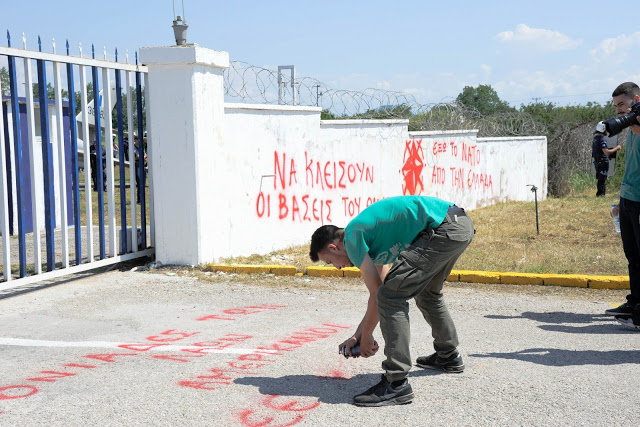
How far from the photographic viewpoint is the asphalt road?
4145 mm

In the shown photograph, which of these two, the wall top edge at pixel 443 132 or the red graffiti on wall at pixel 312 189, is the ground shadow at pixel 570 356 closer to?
the red graffiti on wall at pixel 312 189

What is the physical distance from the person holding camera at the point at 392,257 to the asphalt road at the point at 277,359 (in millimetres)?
250

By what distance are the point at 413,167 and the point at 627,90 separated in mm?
8218

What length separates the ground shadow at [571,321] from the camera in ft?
20.2

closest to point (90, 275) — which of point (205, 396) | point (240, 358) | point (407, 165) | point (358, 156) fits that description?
point (240, 358)

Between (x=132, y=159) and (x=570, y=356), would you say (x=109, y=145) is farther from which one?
(x=570, y=356)

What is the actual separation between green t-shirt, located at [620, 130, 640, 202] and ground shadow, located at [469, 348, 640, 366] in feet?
4.49

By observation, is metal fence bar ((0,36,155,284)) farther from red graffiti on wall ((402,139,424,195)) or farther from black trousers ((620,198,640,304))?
red graffiti on wall ((402,139,424,195))

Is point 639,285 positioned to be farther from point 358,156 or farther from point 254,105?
point 358,156

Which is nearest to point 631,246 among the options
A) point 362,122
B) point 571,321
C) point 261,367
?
point 571,321

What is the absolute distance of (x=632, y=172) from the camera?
6.13m

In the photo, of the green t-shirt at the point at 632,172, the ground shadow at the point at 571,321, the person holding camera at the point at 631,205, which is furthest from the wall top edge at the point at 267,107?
the green t-shirt at the point at 632,172

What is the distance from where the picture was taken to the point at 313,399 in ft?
14.3

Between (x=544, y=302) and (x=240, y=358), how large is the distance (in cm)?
342
